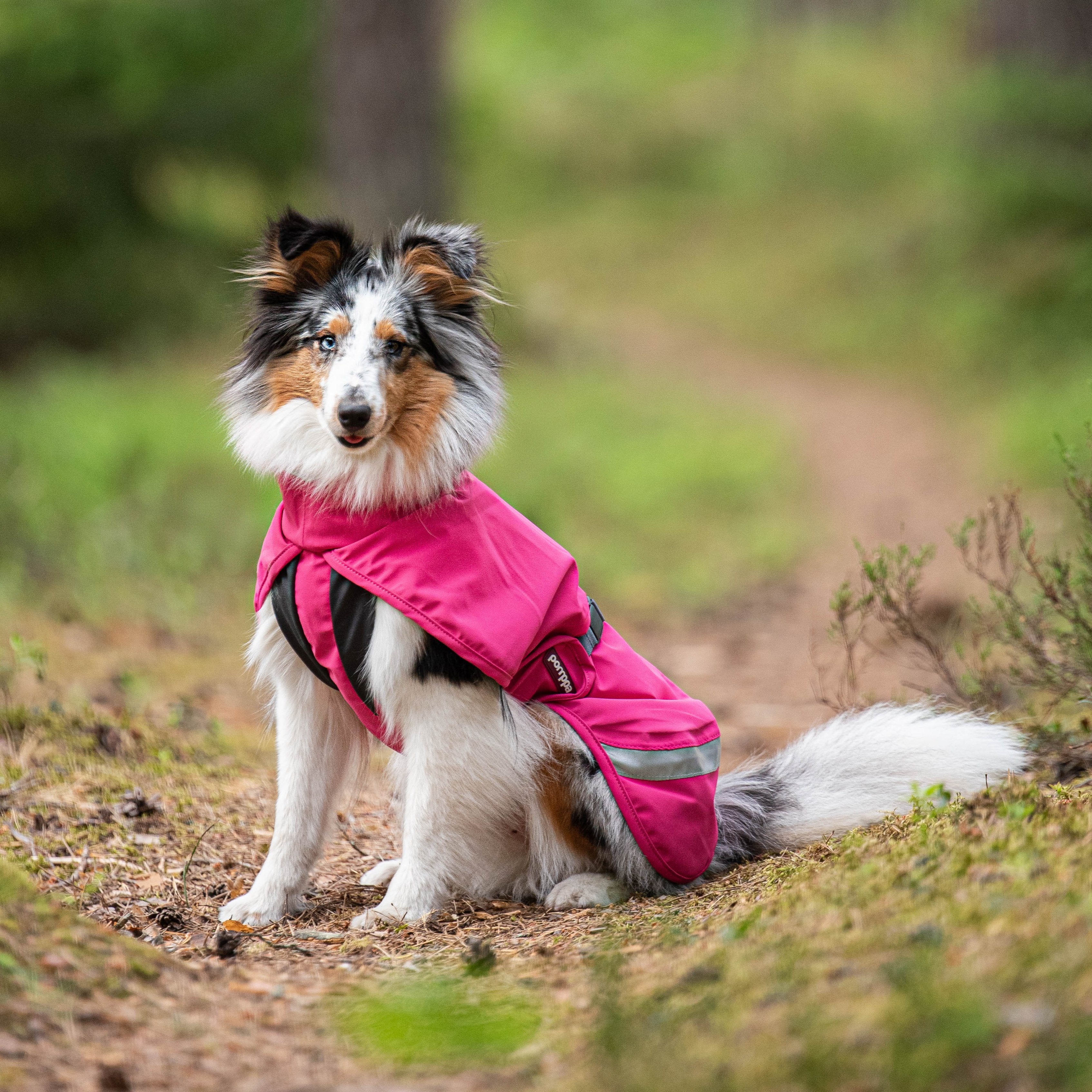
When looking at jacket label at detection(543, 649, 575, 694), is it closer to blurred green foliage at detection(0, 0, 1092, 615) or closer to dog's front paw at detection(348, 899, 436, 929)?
dog's front paw at detection(348, 899, 436, 929)

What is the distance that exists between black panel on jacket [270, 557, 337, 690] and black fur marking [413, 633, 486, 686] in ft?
1.06

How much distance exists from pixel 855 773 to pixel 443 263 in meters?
2.01

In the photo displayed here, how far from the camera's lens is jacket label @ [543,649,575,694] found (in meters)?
3.54

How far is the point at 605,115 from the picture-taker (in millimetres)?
24766

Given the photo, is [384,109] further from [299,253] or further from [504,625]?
[504,625]

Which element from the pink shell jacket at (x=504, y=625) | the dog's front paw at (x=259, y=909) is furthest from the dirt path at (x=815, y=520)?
A: the dog's front paw at (x=259, y=909)

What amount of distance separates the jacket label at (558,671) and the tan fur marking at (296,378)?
99 centimetres

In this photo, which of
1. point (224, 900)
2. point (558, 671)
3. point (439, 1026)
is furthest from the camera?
point (224, 900)

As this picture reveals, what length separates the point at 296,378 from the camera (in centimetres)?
357

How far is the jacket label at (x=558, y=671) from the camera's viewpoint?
3539 mm

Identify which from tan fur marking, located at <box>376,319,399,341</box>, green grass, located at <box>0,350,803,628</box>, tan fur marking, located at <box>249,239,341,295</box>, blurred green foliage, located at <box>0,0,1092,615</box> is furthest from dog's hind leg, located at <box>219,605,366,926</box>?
green grass, located at <box>0,350,803,628</box>

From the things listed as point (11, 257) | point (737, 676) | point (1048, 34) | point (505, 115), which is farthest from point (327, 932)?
point (505, 115)

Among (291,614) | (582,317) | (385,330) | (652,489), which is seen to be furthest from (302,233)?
(582,317)

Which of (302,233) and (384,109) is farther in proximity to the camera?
(384,109)
